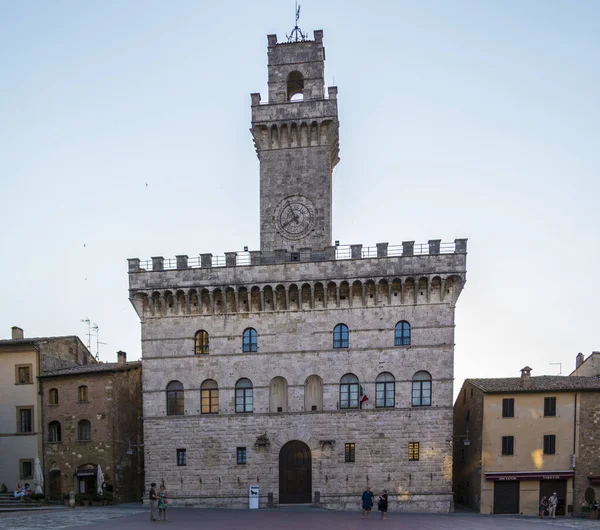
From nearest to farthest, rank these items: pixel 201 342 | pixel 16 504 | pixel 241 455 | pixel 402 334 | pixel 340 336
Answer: pixel 16 504 → pixel 402 334 → pixel 241 455 → pixel 340 336 → pixel 201 342

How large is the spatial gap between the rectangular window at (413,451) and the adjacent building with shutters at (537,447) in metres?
3.61

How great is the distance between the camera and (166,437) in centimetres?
3906

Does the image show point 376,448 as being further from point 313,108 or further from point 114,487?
point 313,108

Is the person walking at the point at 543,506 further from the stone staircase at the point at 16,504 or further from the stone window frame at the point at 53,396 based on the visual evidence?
the stone window frame at the point at 53,396

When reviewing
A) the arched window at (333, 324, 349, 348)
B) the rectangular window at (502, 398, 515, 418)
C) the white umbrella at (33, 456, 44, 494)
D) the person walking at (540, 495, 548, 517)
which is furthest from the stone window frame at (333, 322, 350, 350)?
the white umbrella at (33, 456, 44, 494)

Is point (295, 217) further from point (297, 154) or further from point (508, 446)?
point (508, 446)

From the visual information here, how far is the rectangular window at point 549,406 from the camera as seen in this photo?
37281mm

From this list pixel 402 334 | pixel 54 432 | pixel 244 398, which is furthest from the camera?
pixel 54 432

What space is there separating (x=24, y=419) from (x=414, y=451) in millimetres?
27002

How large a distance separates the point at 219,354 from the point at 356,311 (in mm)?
9274

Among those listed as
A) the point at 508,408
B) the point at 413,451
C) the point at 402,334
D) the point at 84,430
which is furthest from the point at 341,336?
the point at 84,430

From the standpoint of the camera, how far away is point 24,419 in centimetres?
4284

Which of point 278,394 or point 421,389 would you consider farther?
point 278,394

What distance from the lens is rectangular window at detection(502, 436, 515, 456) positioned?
37.2 m
